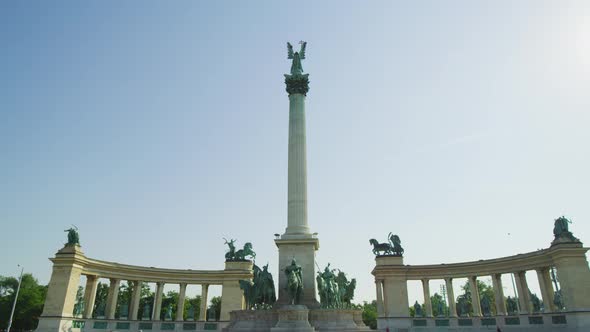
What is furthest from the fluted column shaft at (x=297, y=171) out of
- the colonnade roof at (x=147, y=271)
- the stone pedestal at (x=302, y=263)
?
the colonnade roof at (x=147, y=271)

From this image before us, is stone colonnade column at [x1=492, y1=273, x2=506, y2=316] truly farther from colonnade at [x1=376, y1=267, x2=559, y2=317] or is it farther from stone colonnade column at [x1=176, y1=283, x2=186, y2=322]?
stone colonnade column at [x1=176, y1=283, x2=186, y2=322]

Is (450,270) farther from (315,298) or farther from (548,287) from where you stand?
(315,298)

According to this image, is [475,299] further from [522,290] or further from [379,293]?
[379,293]

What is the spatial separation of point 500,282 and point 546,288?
5.71m

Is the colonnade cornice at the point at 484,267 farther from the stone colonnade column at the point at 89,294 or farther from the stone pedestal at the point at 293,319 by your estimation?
the stone colonnade column at the point at 89,294

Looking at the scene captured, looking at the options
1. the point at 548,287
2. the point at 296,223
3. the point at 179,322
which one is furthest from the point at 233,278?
the point at 548,287

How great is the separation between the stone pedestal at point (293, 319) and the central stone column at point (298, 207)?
8.40ft

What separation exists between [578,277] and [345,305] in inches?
Result: 1240

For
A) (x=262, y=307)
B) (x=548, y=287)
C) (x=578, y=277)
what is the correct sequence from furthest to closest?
(x=548, y=287) → (x=578, y=277) → (x=262, y=307)

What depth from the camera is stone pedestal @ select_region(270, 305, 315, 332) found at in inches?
1014

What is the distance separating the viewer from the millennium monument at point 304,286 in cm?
2870

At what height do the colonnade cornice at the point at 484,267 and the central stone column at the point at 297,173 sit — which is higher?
the central stone column at the point at 297,173

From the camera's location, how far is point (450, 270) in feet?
181

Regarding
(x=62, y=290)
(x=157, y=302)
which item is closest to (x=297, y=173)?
(x=157, y=302)
